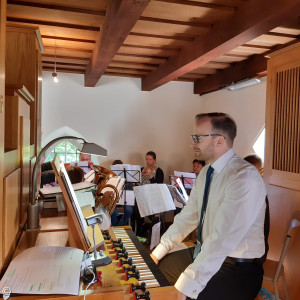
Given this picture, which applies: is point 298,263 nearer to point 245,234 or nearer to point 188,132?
point 245,234

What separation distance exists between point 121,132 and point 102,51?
3.09 metres

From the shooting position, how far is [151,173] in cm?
611

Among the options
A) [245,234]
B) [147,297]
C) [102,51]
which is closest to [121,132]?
[102,51]

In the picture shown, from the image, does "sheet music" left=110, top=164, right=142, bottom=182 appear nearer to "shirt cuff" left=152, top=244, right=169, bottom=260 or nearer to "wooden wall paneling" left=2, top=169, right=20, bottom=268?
"shirt cuff" left=152, top=244, right=169, bottom=260

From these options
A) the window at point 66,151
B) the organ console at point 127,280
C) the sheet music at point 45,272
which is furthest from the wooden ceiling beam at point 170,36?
the window at point 66,151

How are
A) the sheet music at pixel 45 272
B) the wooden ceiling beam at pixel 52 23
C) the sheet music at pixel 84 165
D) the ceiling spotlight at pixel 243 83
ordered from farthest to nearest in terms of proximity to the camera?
the sheet music at pixel 84 165, the ceiling spotlight at pixel 243 83, the wooden ceiling beam at pixel 52 23, the sheet music at pixel 45 272

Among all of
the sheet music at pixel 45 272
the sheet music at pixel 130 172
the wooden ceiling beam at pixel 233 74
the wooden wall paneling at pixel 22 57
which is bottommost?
the sheet music at pixel 130 172

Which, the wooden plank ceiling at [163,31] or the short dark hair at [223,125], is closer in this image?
the short dark hair at [223,125]

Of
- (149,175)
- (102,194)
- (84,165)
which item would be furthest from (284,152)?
(84,165)

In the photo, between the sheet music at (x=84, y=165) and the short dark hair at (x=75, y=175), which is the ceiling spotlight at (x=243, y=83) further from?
the short dark hair at (x=75, y=175)

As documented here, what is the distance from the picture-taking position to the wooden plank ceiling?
2.67 metres

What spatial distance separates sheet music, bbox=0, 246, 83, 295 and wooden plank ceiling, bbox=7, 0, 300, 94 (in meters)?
1.83

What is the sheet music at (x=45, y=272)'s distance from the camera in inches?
41.5

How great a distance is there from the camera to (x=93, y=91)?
6.45 meters
